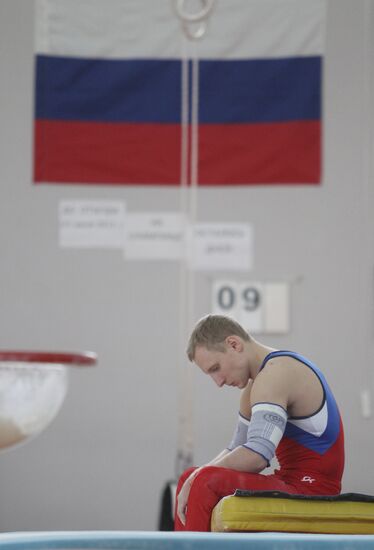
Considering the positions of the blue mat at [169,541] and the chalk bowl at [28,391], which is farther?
the blue mat at [169,541]

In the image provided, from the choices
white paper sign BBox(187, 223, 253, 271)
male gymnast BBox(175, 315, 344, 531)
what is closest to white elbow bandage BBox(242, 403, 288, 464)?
male gymnast BBox(175, 315, 344, 531)

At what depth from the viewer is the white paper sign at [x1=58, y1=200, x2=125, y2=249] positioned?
4.32 metres

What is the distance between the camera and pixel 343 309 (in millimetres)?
4230

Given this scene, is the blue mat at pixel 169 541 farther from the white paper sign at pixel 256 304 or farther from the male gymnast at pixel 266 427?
the white paper sign at pixel 256 304

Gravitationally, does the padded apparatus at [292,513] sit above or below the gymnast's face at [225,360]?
below

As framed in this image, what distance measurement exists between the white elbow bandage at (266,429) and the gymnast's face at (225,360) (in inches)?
8.7

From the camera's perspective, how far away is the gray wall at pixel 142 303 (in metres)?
4.19

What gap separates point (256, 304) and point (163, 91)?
1093 mm

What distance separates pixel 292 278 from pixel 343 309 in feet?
0.89

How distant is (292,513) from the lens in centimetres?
197

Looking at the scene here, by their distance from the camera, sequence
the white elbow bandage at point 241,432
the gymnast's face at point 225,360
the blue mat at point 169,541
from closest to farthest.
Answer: the blue mat at point 169,541 < the gymnast's face at point 225,360 < the white elbow bandage at point 241,432

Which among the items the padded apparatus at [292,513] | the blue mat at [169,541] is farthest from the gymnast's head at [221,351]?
the blue mat at [169,541]

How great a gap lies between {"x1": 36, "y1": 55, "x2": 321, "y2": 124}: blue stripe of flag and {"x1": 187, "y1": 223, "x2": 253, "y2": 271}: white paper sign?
0.55 m

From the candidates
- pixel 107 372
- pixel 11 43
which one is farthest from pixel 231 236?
pixel 11 43
